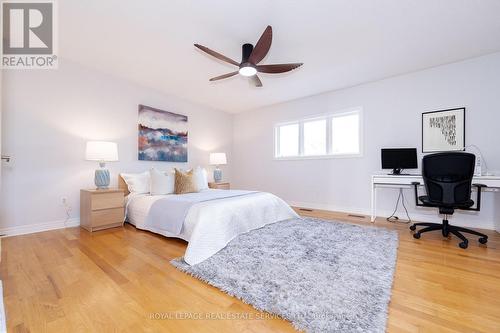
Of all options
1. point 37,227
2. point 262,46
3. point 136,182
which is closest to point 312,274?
point 262,46

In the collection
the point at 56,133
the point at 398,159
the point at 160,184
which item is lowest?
the point at 160,184

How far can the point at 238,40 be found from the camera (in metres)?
2.63

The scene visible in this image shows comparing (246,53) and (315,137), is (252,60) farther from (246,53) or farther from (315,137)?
(315,137)

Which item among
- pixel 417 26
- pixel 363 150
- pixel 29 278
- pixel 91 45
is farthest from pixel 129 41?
pixel 363 150

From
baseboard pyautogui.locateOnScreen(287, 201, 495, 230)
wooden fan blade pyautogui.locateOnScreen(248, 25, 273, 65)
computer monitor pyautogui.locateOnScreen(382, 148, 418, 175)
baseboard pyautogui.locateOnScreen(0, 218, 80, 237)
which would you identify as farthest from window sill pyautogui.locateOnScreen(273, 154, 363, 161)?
baseboard pyautogui.locateOnScreen(0, 218, 80, 237)

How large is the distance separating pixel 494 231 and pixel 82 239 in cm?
527

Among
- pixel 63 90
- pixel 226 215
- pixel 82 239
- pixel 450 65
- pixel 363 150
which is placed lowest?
pixel 82 239

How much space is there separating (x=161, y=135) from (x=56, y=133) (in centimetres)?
156

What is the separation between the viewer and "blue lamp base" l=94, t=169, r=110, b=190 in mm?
3059

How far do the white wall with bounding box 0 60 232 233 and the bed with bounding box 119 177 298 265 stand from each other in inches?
34.2

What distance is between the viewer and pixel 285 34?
252 centimetres

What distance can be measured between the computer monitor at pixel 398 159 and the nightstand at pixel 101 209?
4.16 metres

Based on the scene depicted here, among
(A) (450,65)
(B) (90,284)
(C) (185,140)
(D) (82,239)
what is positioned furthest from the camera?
(C) (185,140)

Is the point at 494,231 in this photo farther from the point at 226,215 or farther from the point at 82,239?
the point at 82,239
